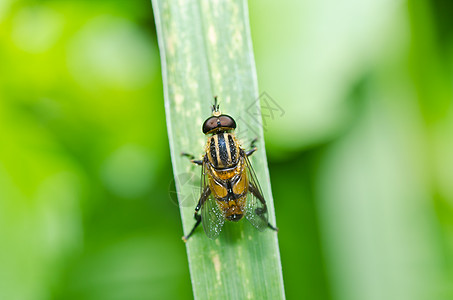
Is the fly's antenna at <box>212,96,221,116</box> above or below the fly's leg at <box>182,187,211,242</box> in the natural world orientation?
above

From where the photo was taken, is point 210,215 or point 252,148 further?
→ point 252,148

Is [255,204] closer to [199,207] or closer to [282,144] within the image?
[199,207]

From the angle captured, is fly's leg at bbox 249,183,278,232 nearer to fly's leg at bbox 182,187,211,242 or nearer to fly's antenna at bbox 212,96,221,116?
fly's leg at bbox 182,187,211,242

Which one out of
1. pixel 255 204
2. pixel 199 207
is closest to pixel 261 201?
pixel 255 204

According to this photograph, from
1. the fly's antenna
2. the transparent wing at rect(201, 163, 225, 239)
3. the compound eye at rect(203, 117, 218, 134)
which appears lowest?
the transparent wing at rect(201, 163, 225, 239)

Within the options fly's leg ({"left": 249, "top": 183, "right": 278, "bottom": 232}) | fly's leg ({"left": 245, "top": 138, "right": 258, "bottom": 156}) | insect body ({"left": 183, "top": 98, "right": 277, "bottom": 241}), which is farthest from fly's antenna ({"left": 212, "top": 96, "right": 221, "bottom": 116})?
fly's leg ({"left": 249, "top": 183, "right": 278, "bottom": 232})

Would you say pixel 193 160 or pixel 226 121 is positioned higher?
pixel 226 121

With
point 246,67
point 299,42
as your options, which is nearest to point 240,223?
point 246,67
